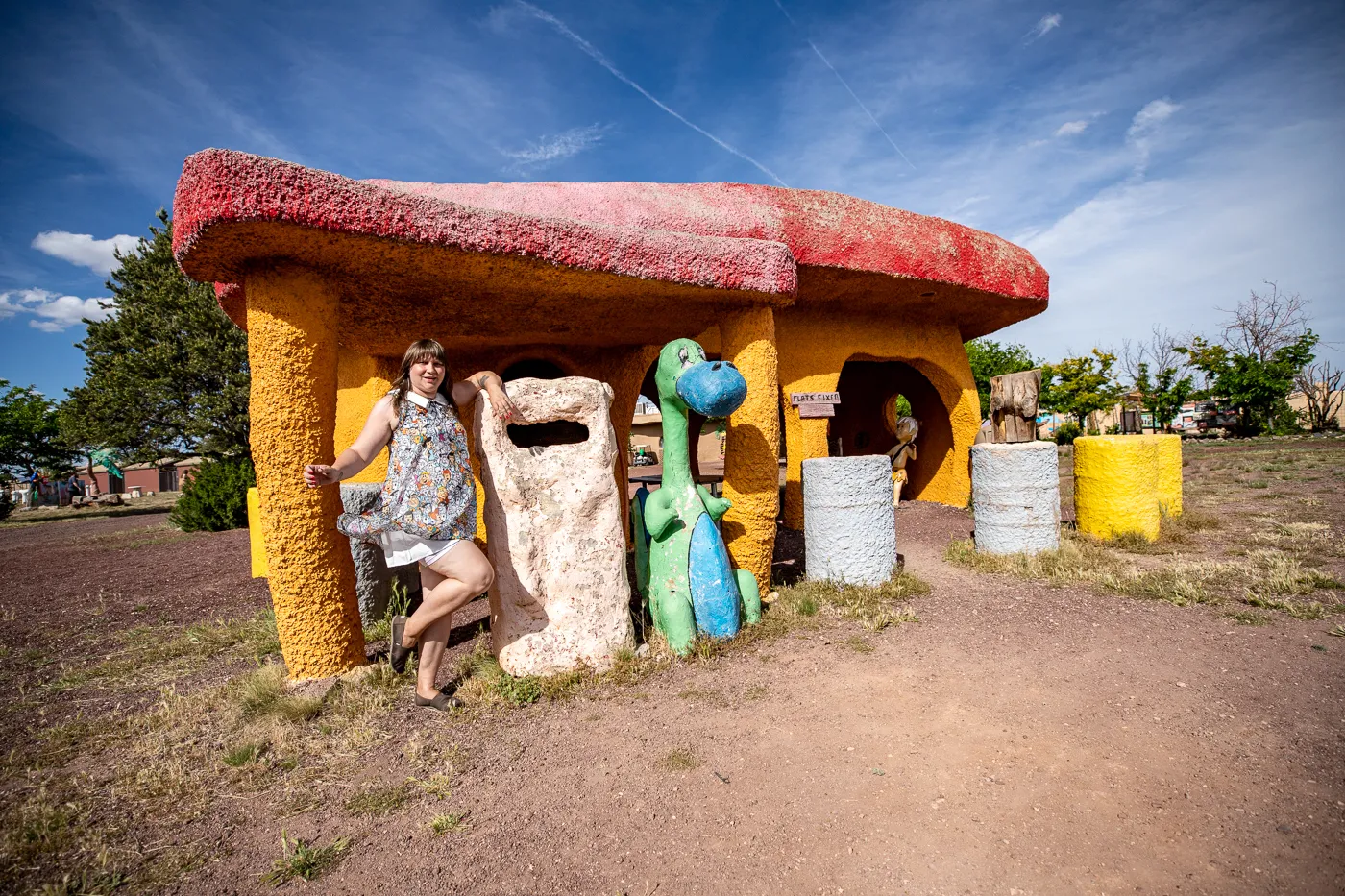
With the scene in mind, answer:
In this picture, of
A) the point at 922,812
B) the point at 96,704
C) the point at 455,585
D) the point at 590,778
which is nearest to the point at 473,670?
the point at 455,585

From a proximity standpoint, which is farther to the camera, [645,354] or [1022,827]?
[645,354]

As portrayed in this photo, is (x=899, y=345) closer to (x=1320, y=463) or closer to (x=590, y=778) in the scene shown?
(x=590, y=778)

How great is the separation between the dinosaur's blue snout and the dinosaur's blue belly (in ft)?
2.33

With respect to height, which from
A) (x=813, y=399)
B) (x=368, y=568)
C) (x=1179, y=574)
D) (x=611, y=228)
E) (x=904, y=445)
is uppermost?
(x=611, y=228)

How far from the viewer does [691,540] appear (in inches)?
134

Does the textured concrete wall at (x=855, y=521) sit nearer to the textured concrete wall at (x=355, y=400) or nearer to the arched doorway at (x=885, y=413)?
the textured concrete wall at (x=355, y=400)

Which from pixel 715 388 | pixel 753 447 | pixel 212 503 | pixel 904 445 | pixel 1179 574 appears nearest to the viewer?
pixel 715 388

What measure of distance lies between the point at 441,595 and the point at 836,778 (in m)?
1.77

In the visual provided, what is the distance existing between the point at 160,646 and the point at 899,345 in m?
7.71

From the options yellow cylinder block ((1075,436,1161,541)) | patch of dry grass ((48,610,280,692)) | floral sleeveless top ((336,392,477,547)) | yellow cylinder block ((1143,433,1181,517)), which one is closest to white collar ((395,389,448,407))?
floral sleeveless top ((336,392,477,547))

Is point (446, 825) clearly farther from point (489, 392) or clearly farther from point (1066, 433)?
point (1066, 433)

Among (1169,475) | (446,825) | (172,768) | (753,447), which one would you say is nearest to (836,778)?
(446,825)

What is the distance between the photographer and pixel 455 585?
263cm

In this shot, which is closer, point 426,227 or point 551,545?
point 426,227
